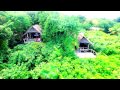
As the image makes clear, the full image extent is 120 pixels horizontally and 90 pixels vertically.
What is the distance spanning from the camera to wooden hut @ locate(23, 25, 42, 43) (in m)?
4.27

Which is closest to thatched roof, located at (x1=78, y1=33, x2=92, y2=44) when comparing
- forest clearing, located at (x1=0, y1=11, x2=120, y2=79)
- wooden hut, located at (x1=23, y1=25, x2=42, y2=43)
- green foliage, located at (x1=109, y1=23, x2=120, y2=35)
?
forest clearing, located at (x1=0, y1=11, x2=120, y2=79)

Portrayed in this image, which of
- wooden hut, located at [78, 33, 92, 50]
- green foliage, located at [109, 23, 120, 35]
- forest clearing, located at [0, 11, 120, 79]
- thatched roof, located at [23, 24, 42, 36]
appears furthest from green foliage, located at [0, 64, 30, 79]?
green foliage, located at [109, 23, 120, 35]

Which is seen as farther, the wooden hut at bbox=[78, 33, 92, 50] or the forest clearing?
the wooden hut at bbox=[78, 33, 92, 50]

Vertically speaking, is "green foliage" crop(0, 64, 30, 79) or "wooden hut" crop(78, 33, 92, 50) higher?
"wooden hut" crop(78, 33, 92, 50)

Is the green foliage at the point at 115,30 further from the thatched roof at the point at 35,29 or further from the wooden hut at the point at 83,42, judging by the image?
the thatched roof at the point at 35,29

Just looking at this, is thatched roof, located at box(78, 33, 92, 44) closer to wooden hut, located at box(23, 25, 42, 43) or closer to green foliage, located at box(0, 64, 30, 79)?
wooden hut, located at box(23, 25, 42, 43)

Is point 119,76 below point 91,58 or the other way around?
below

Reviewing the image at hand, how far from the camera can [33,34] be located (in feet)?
14.1

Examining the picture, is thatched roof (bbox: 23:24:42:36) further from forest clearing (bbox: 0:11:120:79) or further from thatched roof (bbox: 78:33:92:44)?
thatched roof (bbox: 78:33:92:44)

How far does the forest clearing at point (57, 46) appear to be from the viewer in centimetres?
413
